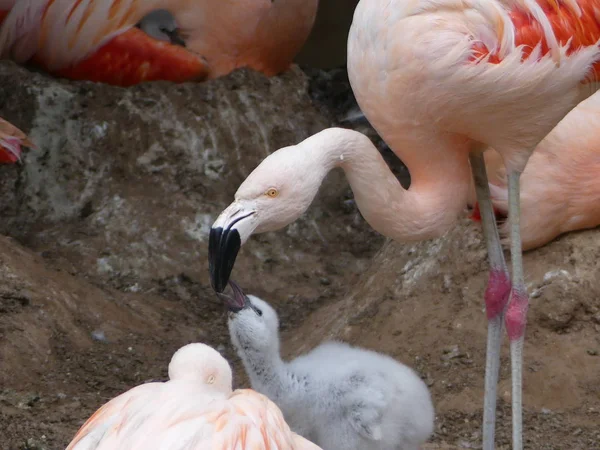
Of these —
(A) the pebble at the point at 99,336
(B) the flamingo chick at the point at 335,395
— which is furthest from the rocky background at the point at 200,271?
(B) the flamingo chick at the point at 335,395

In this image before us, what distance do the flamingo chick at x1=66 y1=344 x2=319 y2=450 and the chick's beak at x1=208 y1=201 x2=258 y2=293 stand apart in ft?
1.56

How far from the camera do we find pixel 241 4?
19.3 ft

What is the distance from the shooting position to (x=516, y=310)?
3.64 m

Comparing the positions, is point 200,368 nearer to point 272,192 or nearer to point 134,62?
point 272,192

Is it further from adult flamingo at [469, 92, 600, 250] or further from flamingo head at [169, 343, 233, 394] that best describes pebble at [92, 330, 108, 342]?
flamingo head at [169, 343, 233, 394]

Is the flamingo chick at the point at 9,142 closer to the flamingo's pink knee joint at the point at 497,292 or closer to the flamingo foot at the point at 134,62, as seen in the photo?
the flamingo foot at the point at 134,62

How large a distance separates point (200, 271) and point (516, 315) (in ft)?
7.42

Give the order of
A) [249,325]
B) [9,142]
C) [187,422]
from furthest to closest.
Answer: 1. [9,142]
2. [249,325]
3. [187,422]

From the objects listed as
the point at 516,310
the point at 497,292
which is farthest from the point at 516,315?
the point at 497,292

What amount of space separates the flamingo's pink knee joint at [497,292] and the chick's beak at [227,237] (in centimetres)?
102

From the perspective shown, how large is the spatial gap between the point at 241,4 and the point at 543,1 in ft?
8.94

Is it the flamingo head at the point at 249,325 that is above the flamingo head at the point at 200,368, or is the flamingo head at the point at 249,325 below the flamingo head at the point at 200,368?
below

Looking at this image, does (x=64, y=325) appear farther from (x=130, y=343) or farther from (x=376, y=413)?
(x=376, y=413)

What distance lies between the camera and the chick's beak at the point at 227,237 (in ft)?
9.91
